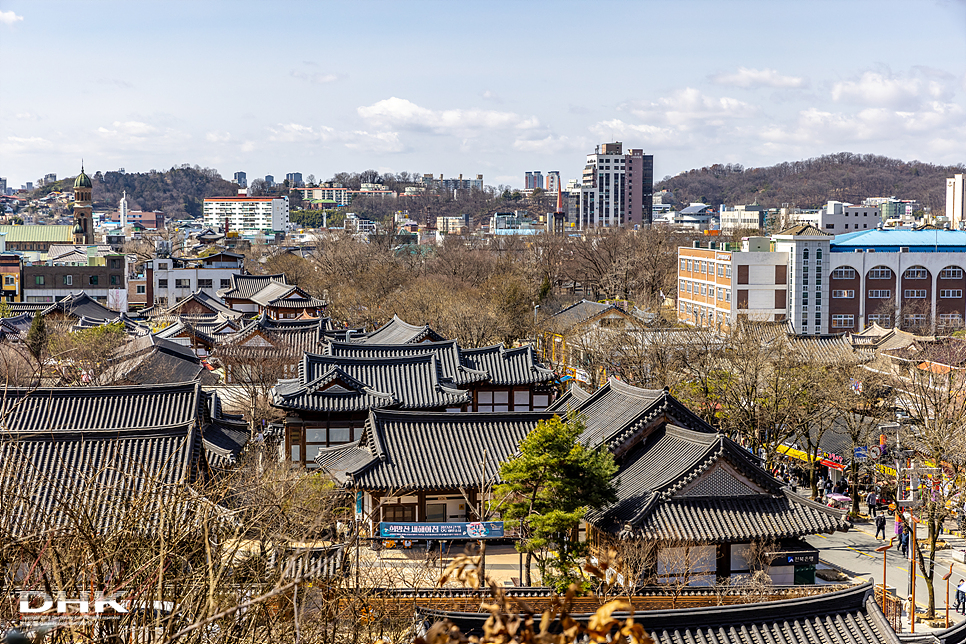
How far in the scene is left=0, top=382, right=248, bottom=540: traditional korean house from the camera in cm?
1798

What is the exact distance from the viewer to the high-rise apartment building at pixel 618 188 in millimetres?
174750

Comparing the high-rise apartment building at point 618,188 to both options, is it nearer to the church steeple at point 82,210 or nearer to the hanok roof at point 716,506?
the church steeple at point 82,210

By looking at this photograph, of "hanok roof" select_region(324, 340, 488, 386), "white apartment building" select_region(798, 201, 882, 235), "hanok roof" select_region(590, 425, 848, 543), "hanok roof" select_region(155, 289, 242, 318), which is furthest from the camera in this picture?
"white apartment building" select_region(798, 201, 882, 235)

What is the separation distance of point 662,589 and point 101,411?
16.8 m

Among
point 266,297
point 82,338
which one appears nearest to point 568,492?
point 82,338

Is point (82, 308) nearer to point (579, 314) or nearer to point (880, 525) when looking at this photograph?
point (579, 314)

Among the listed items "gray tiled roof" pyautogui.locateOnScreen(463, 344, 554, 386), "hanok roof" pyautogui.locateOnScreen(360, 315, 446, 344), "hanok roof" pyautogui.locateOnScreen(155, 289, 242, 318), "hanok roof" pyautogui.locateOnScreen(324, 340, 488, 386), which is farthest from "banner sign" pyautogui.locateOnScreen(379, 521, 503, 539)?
"hanok roof" pyautogui.locateOnScreen(155, 289, 242, 318)

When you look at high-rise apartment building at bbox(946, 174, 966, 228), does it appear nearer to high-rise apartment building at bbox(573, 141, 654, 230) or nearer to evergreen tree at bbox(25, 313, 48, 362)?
high-rise apartment building at bbox(573, 141, 654, 230)

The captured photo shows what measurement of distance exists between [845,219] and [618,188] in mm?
63735

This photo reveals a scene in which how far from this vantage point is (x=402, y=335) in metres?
44.9

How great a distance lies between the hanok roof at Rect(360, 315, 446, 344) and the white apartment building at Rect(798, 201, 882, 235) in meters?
82.7

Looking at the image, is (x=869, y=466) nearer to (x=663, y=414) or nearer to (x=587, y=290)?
(x=663, y=414)

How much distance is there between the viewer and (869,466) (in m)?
30.8

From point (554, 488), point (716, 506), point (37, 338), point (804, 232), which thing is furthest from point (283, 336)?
point (804, 232)
